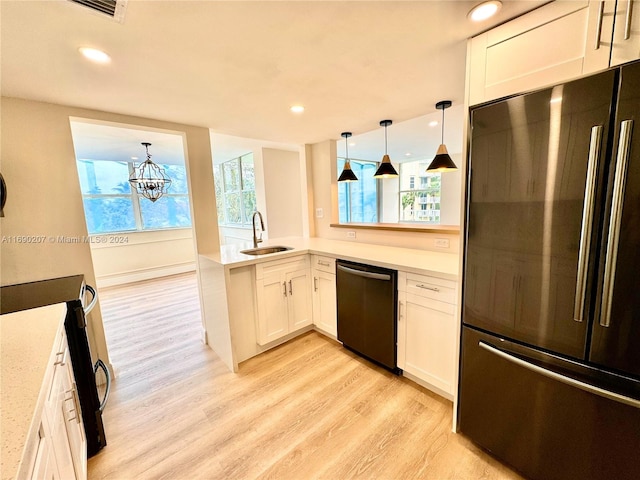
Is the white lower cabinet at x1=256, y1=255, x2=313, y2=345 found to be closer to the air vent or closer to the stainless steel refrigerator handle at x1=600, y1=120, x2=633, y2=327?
the air vent

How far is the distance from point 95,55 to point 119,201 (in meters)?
4.82

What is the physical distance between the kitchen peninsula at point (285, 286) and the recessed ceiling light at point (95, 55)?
1478 millimetres

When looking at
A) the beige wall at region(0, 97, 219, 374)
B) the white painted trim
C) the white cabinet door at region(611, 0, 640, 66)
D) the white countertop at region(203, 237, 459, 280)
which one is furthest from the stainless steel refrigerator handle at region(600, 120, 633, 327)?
the white painted trim

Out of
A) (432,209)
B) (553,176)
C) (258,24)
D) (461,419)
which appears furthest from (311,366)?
(432,209)

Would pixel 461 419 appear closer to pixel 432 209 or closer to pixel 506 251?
pixel 506 251

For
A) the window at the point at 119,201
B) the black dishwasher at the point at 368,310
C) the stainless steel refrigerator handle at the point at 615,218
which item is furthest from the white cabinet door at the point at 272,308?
the window at the point at 119,201

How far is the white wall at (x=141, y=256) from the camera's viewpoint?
4949 mm

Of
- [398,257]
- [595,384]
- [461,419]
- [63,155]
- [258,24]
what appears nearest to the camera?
[595,384]

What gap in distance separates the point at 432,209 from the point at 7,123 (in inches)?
301

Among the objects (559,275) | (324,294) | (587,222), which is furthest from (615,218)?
(324,294)

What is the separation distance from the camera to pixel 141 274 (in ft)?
17.6

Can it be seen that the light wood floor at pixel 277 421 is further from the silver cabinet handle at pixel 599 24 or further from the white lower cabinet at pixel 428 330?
the silver cabinet handle at pixel 599 24

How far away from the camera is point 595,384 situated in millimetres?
1063

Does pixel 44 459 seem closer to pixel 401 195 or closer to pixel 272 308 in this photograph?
pixel 272 308
